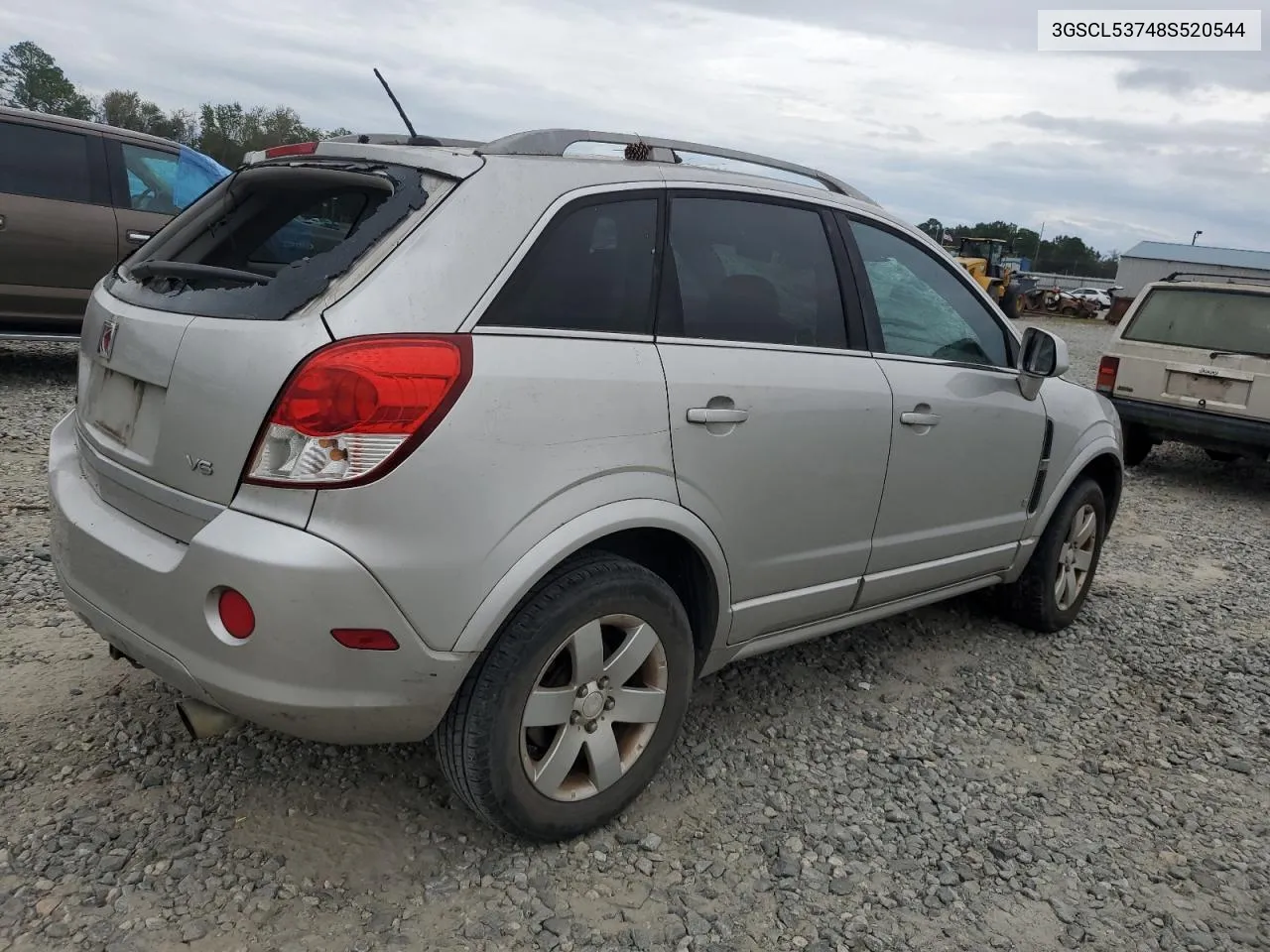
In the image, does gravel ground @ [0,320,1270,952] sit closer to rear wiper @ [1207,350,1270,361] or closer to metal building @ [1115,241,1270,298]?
rear wiper @ [1207,350,1270,361]

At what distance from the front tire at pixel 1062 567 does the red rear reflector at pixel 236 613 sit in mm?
3354

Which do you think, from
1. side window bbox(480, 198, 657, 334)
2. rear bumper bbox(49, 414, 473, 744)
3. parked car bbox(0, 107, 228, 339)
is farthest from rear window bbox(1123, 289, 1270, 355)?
rear bumper bbox(49, 414, 473, 744)

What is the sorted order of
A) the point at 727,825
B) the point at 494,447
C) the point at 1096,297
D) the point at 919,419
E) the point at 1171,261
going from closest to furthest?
the point at 494,447 → the point at 727,825 → the point at 919,419 → the point at 1096,297 → the point at 1171,261

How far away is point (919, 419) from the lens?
3369mm

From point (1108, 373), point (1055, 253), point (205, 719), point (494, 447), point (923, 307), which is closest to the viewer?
point (494, 447)

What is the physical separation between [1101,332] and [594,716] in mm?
35227

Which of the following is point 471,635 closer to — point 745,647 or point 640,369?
point 640,369

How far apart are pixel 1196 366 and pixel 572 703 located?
730 cm

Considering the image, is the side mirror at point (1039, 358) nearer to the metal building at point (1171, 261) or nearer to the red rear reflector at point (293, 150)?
the red rear reflector at point (293, 150)

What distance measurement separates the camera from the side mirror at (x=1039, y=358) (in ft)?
12.7

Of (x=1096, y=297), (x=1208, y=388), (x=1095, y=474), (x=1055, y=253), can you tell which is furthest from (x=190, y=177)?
(x=1055, y=253)

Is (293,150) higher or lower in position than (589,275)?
higher

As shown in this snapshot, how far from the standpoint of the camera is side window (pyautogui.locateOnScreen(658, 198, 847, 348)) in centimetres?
281

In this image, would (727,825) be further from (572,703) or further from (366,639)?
(366,639)
